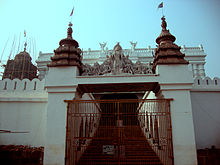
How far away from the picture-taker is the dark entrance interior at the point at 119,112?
6750mm

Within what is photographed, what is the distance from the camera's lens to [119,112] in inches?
275

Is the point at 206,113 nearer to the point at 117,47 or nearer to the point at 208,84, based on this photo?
the point at 208,84

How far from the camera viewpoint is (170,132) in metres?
6.51

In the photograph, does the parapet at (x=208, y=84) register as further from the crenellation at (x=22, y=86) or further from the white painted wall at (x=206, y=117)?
the crenellation at (x=22, y=86)

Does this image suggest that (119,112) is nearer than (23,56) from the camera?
Yes

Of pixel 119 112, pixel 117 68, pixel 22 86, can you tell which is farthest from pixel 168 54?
pixel 22 86

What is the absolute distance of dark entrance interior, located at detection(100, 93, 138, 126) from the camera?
675 centimetres

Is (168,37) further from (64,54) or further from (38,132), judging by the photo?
(38,132)

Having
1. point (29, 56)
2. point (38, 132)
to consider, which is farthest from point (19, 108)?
point (29, 56)

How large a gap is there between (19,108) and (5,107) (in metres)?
0.77

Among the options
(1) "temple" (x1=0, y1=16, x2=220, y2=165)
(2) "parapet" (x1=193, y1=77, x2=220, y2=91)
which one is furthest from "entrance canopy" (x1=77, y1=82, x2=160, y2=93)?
(2) "parapet" (x1=193, y1=77, x2=220, y2=91)

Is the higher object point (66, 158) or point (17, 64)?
point (17, 64)

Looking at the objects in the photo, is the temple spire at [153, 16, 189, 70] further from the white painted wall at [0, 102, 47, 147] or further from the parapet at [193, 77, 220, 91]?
the white painted wall at [0, 102, 47, 147]

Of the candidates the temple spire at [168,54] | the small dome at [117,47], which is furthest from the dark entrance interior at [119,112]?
the small dome at [117,47]
